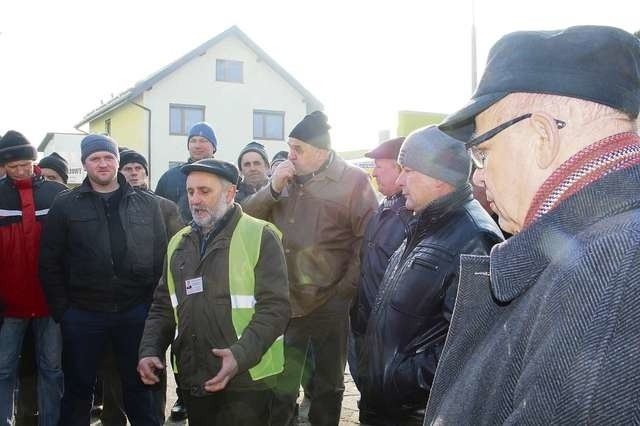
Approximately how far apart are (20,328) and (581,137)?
4.45m

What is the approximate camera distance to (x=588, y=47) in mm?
1160

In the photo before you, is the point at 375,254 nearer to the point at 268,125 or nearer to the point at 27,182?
the point at 27,182

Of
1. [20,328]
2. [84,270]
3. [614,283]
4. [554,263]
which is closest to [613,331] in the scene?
[614,283]

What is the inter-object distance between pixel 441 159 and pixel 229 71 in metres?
30.5

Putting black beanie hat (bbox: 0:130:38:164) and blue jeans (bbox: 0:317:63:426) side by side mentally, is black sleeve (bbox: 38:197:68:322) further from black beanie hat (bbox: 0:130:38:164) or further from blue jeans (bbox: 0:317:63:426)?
black beanie hat (bbox: 0:130:38:164)

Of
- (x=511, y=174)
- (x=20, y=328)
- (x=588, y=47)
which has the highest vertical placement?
(x=588, y=47)

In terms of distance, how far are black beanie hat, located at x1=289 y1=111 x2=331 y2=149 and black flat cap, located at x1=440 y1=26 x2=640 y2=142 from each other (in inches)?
134

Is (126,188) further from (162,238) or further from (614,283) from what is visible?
(614,283)

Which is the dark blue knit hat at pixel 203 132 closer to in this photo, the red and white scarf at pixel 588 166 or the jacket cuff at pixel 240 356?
the jacket cuff at pixel 240 356

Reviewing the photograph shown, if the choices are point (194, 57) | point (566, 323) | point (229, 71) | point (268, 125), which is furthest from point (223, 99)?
point (566, 323)

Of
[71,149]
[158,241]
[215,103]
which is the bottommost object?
[158,241]

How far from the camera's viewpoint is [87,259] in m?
4.20

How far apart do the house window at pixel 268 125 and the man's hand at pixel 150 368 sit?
2880 centimetres

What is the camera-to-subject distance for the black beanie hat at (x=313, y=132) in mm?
4633
